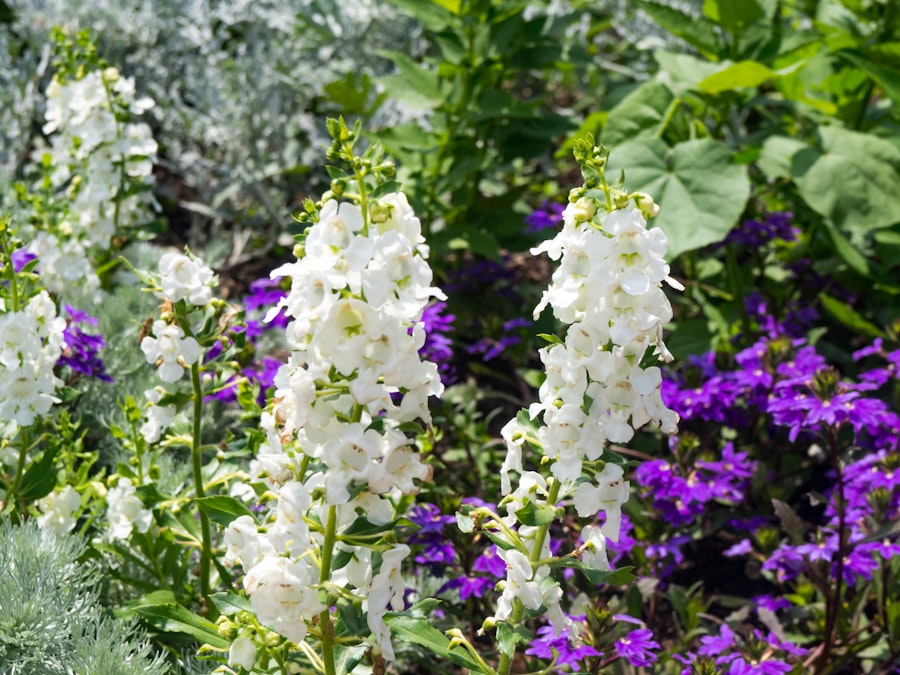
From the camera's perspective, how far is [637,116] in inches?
112

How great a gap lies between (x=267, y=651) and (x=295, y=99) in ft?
10.1

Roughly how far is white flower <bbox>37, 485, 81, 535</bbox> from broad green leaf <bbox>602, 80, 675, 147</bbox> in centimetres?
181

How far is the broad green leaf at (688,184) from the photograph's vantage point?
2451mm

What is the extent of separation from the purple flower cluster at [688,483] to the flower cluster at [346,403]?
34.0 inches

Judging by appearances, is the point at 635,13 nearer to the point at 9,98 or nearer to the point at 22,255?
the point at 9,98

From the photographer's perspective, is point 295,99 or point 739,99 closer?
point 739,99

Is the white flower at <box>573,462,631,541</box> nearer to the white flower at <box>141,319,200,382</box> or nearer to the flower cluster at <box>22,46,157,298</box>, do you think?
the white flower at <box>141,319,200,382</box>

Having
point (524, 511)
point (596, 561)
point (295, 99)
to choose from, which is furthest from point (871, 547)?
point (295, 99)

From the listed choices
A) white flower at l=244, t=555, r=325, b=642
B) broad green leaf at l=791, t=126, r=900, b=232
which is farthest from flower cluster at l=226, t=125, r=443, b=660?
broad green leaf at l=791, t=126, r=900, b=232

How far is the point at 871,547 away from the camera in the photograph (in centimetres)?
172

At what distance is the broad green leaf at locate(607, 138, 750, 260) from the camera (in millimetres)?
2451

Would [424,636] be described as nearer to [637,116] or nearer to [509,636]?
[509,636]

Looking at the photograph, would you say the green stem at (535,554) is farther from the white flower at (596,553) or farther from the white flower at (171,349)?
the white flower at (171,349)

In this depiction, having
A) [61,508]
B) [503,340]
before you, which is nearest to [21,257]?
[61,508]
